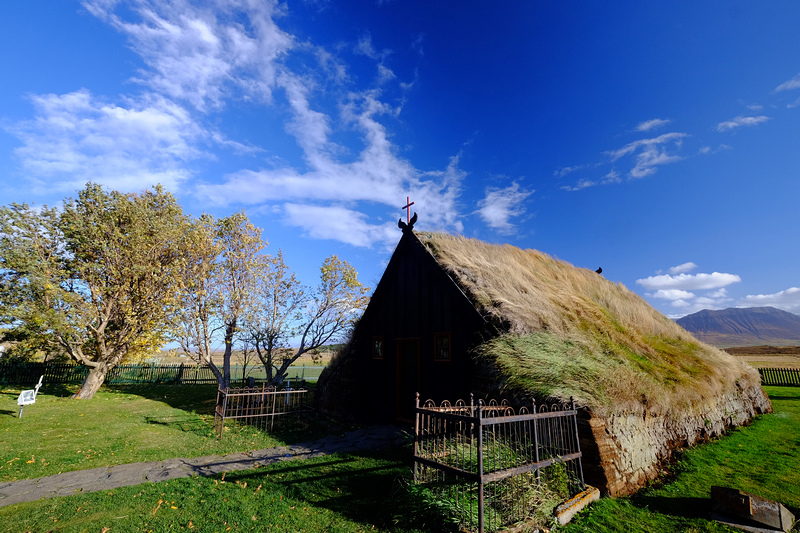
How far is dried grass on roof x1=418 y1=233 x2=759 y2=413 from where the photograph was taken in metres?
7.26

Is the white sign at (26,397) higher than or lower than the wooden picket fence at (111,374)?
higher

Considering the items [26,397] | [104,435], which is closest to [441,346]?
[104,435]

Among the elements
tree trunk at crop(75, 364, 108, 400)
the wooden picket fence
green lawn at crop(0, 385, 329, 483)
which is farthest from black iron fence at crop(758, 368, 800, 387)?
the wooden picket fence

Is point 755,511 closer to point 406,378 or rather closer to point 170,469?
point 406,378

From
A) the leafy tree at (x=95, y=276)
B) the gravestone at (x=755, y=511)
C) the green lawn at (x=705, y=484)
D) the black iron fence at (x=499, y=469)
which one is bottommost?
the green lawn at (x=705, y=484)

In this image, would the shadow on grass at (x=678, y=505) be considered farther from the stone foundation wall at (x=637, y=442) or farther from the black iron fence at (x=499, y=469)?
the black iron fence at (x=499, y=469)

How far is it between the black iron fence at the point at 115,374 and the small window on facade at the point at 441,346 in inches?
619

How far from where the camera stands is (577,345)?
8.76m

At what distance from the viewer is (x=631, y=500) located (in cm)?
615

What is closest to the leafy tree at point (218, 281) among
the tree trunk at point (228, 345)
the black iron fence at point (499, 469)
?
the tree trunk at point (228, 345)

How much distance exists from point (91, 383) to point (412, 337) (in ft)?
57.1

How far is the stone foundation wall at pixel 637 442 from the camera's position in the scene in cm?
621

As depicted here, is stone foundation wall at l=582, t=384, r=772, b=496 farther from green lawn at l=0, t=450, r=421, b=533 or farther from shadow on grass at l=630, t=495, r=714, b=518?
green lawn at l=0, t=450, r=421, b=533

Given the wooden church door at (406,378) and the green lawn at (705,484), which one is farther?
the wooden church door at (406,378)
